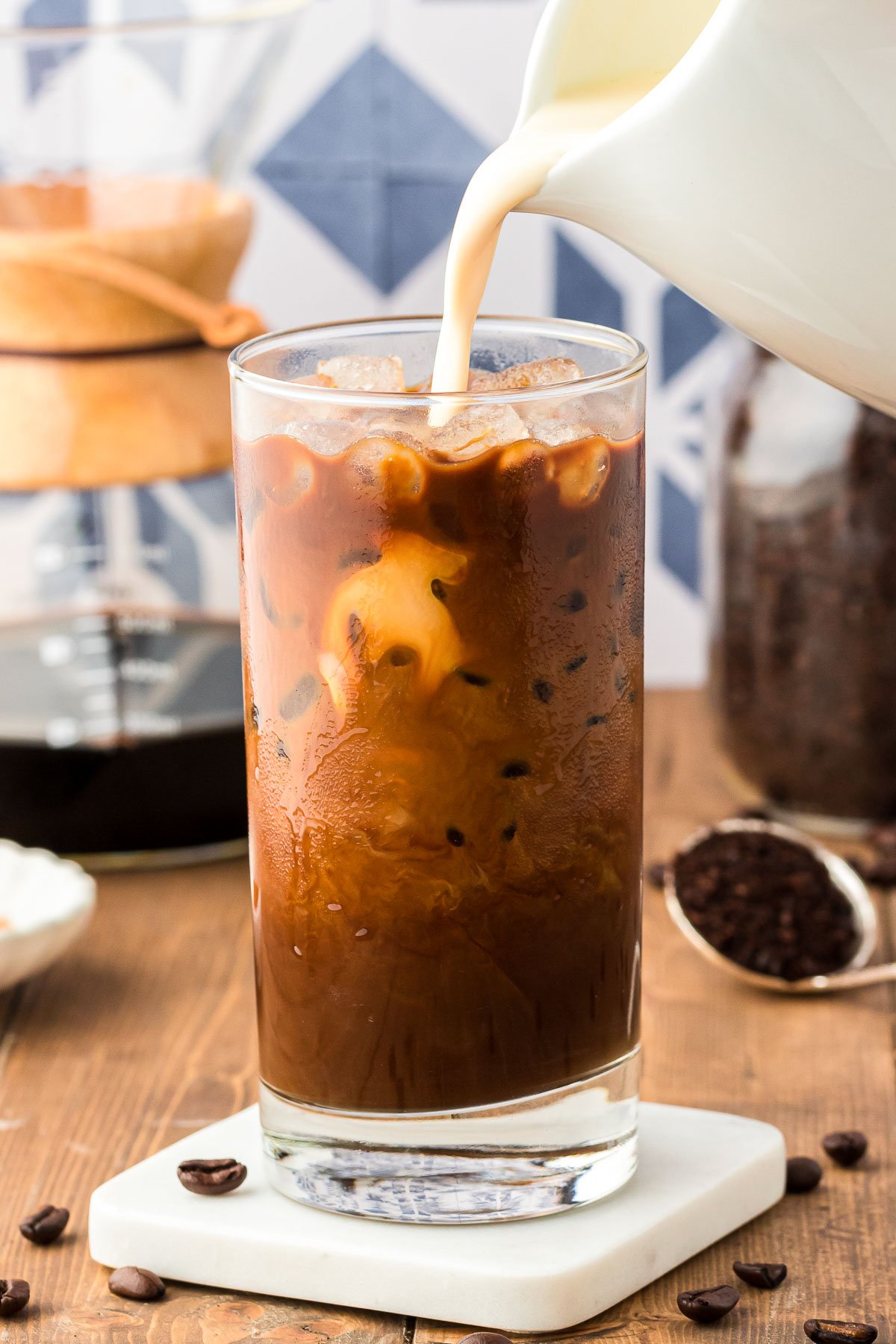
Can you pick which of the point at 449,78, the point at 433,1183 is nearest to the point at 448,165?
the point at 449,78

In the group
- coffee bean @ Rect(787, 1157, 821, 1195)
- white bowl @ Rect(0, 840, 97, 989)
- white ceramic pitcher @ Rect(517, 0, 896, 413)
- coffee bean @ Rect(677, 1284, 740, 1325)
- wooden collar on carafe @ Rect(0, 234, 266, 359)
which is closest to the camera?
white ceramic pitcher @ Rect(517, 0, 896, 413)

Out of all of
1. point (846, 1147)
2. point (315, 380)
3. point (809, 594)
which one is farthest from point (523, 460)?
point (809, 594)

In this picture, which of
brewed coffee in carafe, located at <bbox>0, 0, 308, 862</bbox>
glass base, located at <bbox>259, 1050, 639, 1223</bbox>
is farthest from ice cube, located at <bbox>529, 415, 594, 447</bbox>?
brewed coffee in carafe, located at <bbox>0, 0, 308, 862</bbox>

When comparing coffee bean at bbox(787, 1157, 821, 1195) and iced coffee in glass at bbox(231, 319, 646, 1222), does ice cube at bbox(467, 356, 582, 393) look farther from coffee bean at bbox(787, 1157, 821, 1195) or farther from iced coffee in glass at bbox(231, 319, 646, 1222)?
coffee bean at bbox(787, 1157, 821, 1195)

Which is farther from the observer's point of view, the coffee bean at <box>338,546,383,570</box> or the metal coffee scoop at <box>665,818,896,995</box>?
the metal coffee scoop at <box>665,818,896,995</box>

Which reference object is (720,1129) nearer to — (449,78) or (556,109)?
(556,109)

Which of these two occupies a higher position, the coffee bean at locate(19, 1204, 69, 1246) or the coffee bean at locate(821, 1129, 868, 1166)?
the coffee bean at locate(19, 1204, 69, 1246)

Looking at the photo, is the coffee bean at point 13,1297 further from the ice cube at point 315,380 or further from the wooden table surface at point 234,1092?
the ice cube at point 315,380
